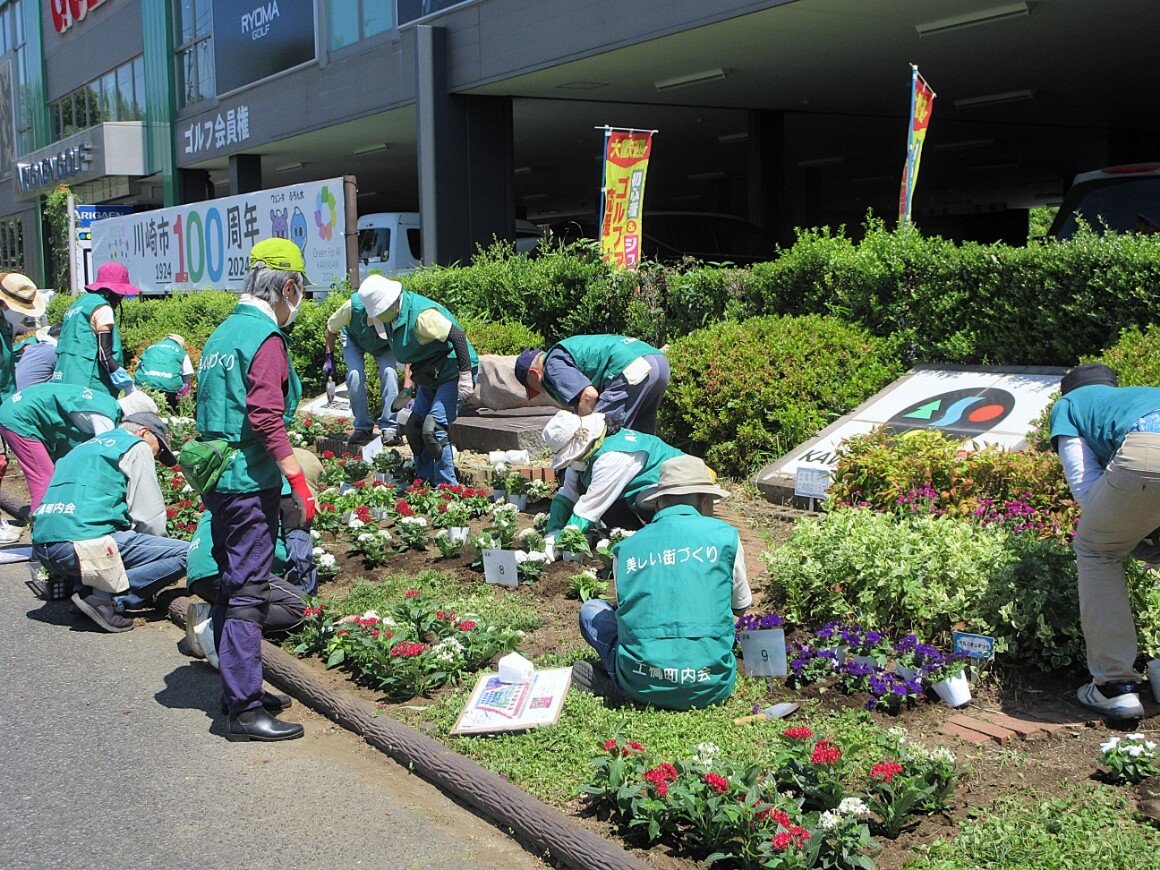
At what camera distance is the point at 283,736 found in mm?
5020

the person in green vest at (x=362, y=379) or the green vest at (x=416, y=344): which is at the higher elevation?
the green vest at (x=416, y=344)

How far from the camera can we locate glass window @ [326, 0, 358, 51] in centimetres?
1972

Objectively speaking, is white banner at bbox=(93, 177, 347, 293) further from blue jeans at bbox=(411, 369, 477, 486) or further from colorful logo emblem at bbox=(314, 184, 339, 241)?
blue jeans at bbox=(411, 369, 477, 486)

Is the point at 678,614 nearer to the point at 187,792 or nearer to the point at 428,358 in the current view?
the point at 187,792

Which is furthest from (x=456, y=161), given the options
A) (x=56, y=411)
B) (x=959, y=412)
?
(x=959, y=412)

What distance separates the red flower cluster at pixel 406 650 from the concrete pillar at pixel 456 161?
502 inches

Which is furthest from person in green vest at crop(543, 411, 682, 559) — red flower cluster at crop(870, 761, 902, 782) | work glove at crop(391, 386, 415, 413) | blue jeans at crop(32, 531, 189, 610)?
work glove at crop(391, 386, 415, 413)

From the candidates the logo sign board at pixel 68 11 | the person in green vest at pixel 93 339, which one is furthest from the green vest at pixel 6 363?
the logo sign board at pixel 68 11

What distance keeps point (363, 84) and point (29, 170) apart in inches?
845

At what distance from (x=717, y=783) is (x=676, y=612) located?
995 mm

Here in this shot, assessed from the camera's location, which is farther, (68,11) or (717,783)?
(68,11)

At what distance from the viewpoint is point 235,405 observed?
4977 millimetres

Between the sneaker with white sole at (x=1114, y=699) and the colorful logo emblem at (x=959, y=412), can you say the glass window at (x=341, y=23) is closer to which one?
the colorful logo emblem at (x=959, y=412)

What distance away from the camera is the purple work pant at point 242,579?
495 centimetres
